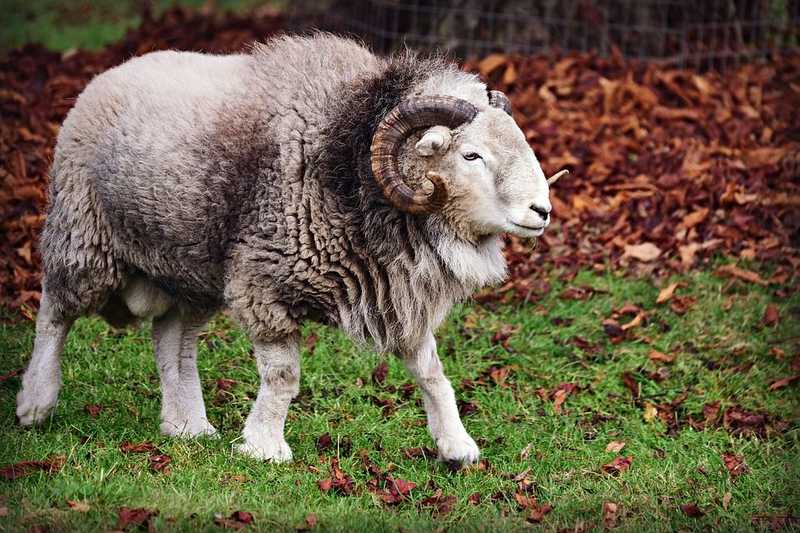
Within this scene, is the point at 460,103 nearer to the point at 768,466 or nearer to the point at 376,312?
the point at 376,312

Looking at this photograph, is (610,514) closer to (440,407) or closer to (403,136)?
Answer: (440,407)

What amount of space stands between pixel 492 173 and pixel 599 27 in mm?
6395

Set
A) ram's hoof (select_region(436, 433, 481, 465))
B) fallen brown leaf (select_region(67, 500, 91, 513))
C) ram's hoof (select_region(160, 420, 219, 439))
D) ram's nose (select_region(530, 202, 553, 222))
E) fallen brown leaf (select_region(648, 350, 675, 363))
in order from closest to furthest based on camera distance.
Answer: fallen brown leaf (select_region(67, 500, 91, 513)) → ram's nose (select_region(530, 202, 553, 222)) → ram's hoof (select_region(436, 433, 481, 465)) → ram's hoof (select_region(160, 420, 219, 439)) → fallen brown leaf (select_region(648, 350, 675, 363))

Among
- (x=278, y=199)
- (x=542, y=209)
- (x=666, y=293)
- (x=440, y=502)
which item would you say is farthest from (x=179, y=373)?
(x=666, y=293)

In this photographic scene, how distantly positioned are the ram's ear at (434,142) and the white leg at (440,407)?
103cm

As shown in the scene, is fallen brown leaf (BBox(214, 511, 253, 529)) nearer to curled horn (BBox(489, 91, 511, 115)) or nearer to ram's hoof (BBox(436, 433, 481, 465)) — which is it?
ram's hoof (BBox(436, 433, 481, 465))

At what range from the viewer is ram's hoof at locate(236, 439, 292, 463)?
5570 mm

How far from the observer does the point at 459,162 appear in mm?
5223

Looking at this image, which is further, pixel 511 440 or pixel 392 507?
pixel 511 440

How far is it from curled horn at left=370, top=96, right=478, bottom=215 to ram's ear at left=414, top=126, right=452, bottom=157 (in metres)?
0.05

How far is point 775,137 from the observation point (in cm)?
968

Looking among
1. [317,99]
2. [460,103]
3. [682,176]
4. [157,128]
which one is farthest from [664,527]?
[682,176]

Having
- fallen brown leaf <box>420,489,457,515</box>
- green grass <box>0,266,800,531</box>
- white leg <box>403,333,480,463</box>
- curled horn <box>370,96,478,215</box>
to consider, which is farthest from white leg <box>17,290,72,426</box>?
fallen brown leaf <box>420,489,457,515</box>

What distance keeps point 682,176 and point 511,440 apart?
3779 mm
